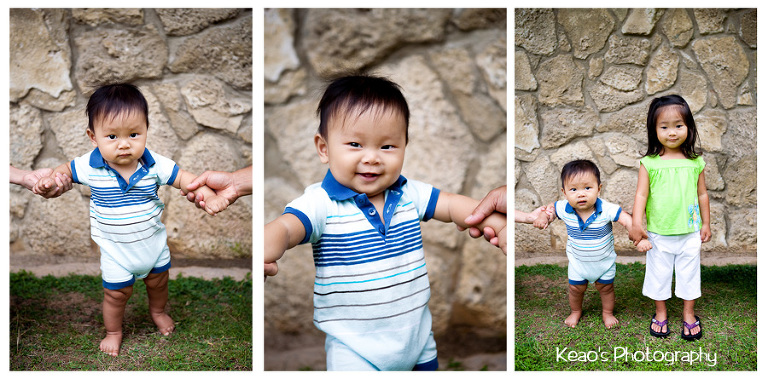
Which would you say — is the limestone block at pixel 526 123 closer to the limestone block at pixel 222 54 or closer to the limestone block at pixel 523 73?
the limestone block at pixel 523 73

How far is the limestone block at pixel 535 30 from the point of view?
1.73 meters

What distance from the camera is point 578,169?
1.78m

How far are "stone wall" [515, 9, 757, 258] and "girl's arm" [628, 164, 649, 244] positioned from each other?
6 centimetres

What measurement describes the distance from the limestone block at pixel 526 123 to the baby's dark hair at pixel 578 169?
12 cm

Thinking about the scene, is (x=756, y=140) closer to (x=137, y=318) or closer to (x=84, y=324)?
(x=137, y=318)

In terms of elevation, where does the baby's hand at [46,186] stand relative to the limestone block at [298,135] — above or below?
below

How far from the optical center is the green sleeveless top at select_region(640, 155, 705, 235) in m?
1.75

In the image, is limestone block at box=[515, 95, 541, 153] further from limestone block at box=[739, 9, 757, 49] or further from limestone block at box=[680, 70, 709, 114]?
limestone block at box=[739, 9, 757, 49]

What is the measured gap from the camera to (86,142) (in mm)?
2012

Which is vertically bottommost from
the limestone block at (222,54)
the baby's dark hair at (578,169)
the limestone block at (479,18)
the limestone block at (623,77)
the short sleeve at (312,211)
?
the short sleeve at (312,211)

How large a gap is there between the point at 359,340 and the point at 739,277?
1337 millimetres

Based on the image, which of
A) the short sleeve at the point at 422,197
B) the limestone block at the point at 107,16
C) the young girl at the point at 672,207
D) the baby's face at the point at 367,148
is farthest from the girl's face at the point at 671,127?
the limestone block at the point at 107,16

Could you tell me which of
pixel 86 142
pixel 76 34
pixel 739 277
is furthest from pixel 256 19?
pixel 739 277

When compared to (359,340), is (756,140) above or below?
above
